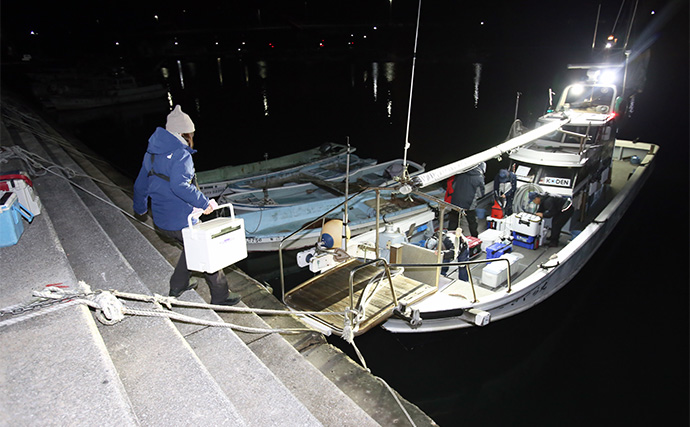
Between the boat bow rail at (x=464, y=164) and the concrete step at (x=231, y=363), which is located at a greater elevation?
the boat bow rail at (x=464, y=164)

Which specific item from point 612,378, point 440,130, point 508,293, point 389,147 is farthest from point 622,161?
point 440,130

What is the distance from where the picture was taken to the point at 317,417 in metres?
3.05

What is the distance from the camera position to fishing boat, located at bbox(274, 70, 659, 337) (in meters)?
5.46

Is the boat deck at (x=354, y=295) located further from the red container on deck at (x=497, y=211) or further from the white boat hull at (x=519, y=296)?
the red container on deck at (x=497, y=211)

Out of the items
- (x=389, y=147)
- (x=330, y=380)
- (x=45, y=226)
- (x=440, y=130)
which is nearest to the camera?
(x=330, y=380)

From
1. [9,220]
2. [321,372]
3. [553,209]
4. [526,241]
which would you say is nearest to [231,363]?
[321,372]

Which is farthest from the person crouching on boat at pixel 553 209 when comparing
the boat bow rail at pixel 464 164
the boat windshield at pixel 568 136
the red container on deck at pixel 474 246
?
the boat windshield at pixel 568 136

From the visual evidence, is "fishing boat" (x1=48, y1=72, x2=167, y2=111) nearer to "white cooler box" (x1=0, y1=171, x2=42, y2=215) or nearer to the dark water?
the dark water

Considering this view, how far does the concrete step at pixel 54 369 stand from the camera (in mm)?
2230

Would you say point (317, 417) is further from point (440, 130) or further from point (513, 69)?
point (513, 69)

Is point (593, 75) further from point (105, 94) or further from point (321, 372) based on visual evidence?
point (105, 94)

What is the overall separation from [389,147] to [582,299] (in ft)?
56.8

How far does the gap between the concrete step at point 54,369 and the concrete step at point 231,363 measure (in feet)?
2.72

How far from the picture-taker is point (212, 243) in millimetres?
3574
